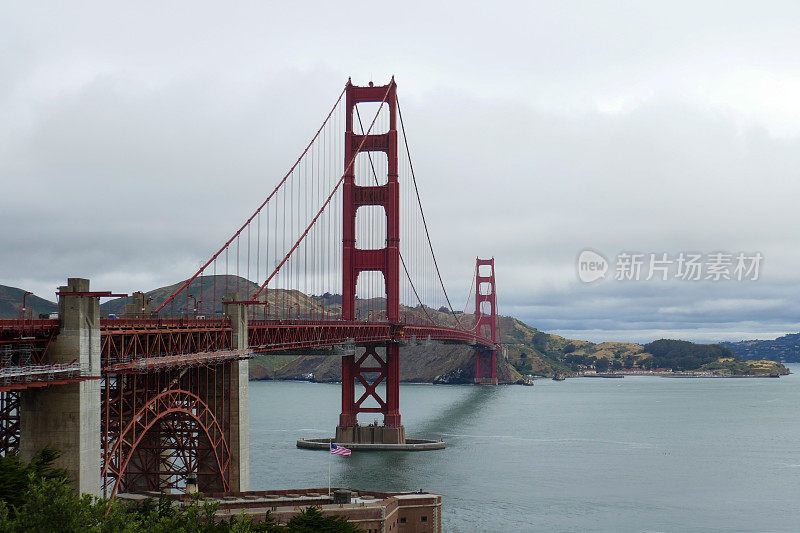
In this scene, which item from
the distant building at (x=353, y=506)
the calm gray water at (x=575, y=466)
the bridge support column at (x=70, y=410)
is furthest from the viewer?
the calm gray water at (x=575, y=466)

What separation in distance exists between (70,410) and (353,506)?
44.5 ft

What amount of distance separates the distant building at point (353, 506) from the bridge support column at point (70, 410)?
7.67m

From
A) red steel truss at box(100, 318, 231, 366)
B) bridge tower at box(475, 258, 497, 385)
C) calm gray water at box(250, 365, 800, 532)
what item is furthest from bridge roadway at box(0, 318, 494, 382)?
bridge tower at box(475, 258, 497, 385)

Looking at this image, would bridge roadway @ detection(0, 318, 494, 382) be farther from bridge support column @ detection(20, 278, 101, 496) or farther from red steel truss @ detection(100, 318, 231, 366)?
bridge support column @ detection(20, 278, 101, 496)

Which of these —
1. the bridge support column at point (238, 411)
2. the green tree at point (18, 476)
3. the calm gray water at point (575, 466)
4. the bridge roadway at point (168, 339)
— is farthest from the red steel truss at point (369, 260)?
the green tree at point (18, 476)

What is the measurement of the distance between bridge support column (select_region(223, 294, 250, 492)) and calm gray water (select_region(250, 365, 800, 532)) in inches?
384

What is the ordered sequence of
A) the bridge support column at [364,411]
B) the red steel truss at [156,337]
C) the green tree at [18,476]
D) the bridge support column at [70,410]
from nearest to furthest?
the green tree at [18,476], the bridge support column at [70,410], the red steel truss at [156,337], the bridge support column at [364,411]

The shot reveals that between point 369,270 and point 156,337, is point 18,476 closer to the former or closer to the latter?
point 156,337

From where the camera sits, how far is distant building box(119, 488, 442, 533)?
34031mm

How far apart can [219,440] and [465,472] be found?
2283 cm

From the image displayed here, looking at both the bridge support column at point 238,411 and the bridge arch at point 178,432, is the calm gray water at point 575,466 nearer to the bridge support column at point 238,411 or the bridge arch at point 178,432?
the bridge support column at point 238,411

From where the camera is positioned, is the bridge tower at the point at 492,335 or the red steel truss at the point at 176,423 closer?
the red steel truss at the point at 176,423

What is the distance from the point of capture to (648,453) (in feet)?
226

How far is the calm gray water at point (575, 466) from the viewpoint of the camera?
4534 cm
